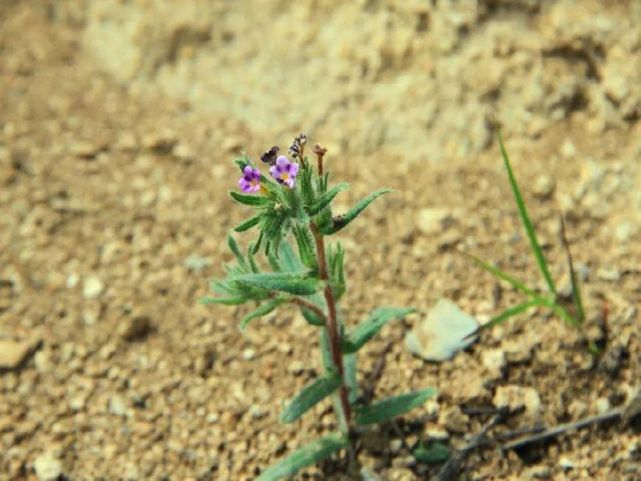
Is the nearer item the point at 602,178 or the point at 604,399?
the point at 604,399

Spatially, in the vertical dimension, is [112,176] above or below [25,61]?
below

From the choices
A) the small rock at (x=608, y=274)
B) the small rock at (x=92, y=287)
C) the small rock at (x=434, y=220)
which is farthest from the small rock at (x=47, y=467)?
the small rock at (x=608, y=274)

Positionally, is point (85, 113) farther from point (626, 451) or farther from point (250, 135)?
point (626, 451)

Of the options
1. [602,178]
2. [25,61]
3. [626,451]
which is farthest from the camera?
[25,61]

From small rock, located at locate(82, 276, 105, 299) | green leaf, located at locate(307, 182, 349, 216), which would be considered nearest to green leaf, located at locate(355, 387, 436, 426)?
green leaf, located at locate(307, 182, 349, 216)

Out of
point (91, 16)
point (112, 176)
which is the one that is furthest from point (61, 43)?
point (112, 176)

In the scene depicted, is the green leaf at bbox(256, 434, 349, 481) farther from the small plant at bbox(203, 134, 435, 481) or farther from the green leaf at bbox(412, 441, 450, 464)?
the green leaf at bbox(412, 441, 450, 464)

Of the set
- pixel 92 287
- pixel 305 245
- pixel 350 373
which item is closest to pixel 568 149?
pixel 350 373

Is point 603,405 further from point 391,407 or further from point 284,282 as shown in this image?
point 284,282
